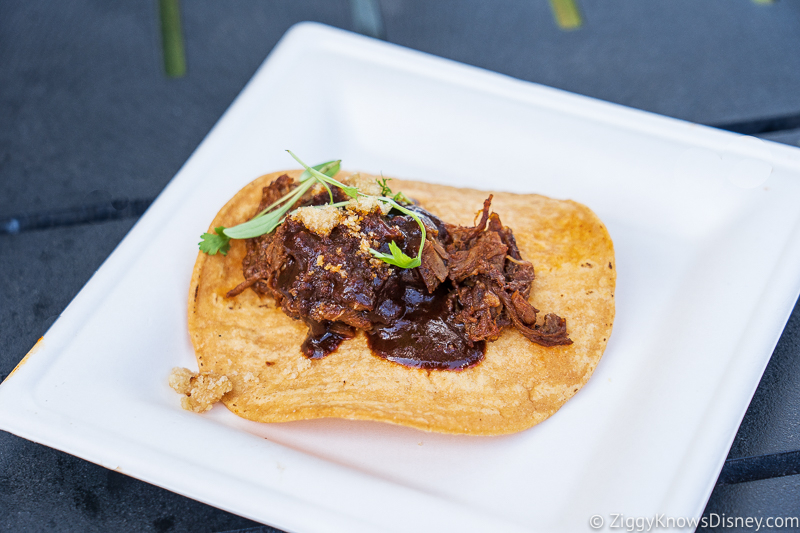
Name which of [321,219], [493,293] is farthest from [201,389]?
[493,293]

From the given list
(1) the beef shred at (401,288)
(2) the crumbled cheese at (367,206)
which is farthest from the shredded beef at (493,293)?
(2) the crumbled cheese at (367,206)

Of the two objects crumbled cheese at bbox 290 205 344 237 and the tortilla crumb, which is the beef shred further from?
the tortilla crumb

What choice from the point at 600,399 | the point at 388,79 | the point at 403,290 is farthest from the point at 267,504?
the point at 388,79

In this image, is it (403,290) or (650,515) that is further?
(403,290)

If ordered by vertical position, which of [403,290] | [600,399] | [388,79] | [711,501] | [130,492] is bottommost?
[130,492]

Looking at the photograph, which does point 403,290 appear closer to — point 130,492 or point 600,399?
point 600,399

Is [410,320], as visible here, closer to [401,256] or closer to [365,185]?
[401,256]
